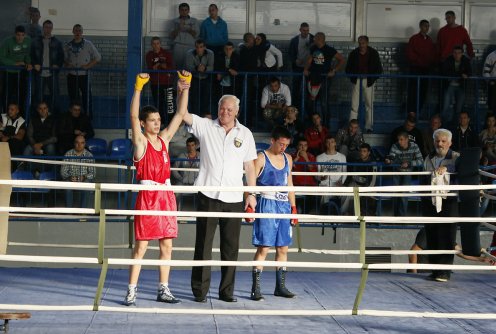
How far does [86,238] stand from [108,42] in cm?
507

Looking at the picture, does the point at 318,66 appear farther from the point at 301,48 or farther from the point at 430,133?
the point at 430,133

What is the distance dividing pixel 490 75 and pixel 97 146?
6457mm

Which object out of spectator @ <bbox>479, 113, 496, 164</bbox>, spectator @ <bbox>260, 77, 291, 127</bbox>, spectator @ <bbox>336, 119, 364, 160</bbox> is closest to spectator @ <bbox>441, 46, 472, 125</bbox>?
spectator @ <bbox>479, 113, 496, 164</bbox>

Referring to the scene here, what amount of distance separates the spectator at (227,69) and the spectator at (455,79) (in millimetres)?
3258

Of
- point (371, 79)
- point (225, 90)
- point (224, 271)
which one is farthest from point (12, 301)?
point (371, 79)

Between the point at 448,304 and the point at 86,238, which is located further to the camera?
the point at 86,238

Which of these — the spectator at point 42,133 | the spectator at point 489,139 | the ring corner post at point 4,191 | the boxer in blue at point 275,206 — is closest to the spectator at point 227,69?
the spectator at point 42,133

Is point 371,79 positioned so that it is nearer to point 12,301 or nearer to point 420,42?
point 420,42

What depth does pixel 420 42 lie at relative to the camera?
17.3 meters

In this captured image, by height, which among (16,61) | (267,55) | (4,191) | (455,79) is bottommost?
(4,191)

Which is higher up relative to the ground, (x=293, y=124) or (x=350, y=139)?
A: (x=293, y=124)

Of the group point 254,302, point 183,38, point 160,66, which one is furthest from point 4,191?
point 183,38

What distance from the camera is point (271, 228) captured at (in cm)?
973

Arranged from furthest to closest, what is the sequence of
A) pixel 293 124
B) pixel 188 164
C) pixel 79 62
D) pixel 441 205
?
→ pixel 79 62, pixel 293 124, pixel 188 164, pixel 441 205
